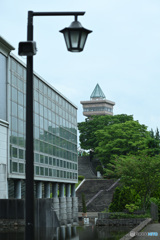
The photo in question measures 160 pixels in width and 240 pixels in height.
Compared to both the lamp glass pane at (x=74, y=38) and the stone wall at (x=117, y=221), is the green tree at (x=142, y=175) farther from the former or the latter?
the lamp glass pane at (x=74, y=38)

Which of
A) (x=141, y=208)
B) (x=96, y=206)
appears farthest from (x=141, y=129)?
(x=141, y=208)

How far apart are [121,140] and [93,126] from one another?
17.2m

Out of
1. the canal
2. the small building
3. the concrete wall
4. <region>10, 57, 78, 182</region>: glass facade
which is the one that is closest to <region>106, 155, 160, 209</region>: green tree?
the concrete wall

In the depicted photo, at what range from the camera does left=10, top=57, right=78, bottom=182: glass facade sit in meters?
39.1

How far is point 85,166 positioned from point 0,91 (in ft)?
209

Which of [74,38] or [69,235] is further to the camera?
[69,235]

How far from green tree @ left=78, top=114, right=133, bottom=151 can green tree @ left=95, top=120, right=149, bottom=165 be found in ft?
28.7

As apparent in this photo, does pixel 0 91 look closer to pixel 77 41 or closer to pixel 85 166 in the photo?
pixel 77 41

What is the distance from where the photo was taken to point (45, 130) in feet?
156

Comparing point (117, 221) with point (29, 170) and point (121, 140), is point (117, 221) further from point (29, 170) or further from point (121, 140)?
point (121, 140)

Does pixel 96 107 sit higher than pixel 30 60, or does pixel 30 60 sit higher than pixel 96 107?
pixel 96 107

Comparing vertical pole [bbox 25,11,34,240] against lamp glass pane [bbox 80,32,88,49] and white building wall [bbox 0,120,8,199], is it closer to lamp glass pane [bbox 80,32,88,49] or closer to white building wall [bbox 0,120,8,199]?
lamp glass pane [bbox 80,32,88,49]

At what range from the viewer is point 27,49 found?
8.82 meters

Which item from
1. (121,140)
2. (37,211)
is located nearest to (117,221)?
(37,211)
